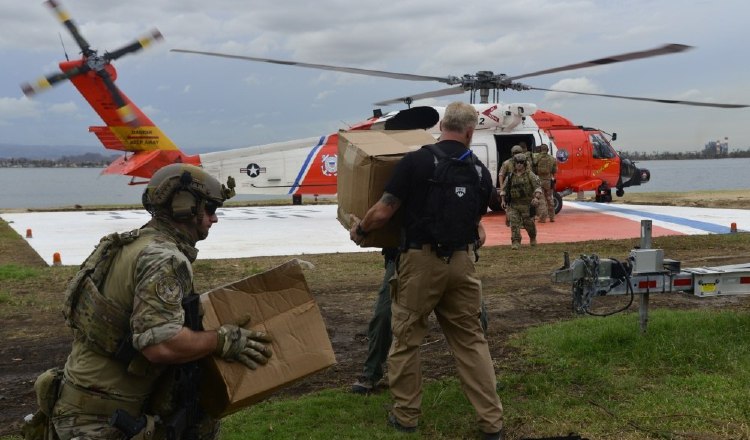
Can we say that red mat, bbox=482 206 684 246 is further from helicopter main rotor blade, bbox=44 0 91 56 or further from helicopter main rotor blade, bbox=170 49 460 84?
helicopter main rotor blade, bbox=44 0 91 56

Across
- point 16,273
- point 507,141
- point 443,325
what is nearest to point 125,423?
point 443,325

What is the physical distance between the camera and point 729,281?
512 cm

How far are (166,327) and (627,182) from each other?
61.1ft

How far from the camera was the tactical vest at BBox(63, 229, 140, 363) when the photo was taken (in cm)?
252

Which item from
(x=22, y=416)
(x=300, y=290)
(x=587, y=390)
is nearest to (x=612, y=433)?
(x=587, y=390)

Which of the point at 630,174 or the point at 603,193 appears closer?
the point at 603,193

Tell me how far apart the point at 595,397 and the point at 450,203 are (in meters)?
1.84

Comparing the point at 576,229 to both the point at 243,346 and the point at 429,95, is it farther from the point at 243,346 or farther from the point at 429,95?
the point at 243,346

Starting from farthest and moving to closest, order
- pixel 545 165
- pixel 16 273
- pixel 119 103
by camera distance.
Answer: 1. pixel 119 103
2. pixel 545 165
3. pixel 16 273

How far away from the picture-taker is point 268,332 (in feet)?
9.17

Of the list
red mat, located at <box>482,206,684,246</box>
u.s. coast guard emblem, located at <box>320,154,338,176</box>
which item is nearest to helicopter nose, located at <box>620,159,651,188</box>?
red mat, located at <box>482,206,684,246</box>

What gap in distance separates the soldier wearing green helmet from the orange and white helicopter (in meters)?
13.8

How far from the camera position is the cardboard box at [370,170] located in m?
4.20

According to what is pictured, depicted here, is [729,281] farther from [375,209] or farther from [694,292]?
[375,209]
